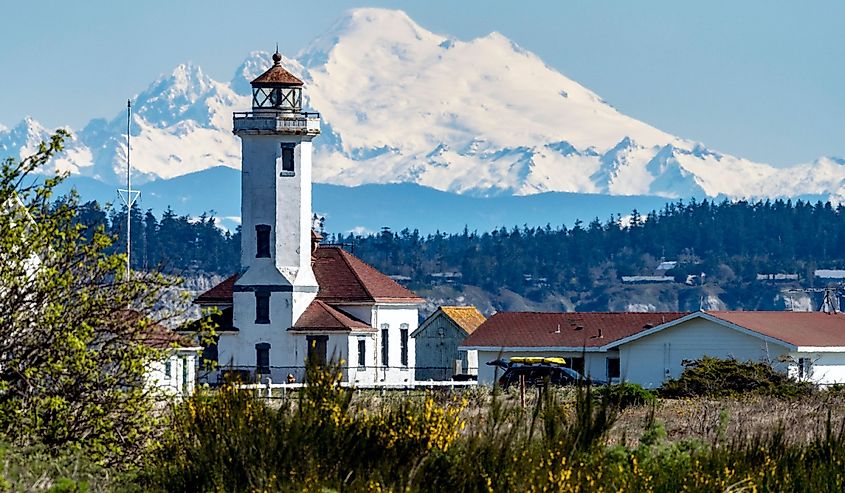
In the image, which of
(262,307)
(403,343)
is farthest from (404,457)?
(403,343)

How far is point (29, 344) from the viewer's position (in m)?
23.5

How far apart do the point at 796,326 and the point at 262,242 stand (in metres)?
24.2

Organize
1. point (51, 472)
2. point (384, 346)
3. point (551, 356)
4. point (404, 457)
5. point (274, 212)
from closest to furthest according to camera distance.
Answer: point (51, 472) → point (404, 457) → point (551, 356) → point (274, 212) → point (384, 346)

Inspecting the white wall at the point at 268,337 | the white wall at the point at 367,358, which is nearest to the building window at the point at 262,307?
the white wall at the point at 268,337

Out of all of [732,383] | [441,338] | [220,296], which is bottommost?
[732,383]

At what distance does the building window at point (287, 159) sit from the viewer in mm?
79938

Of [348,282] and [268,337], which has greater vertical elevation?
[348,282]

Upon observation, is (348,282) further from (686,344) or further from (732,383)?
(732,383)

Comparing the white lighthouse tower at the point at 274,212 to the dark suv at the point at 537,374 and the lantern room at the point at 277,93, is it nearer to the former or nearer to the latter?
the lantern room at the point at 277,93

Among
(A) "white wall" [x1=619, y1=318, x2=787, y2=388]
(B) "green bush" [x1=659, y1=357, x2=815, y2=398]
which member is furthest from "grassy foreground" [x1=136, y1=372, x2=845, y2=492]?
(A) "white wall" [x1=619, y1=318, x2=787, y2=388]

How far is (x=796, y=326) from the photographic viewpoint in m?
67.1

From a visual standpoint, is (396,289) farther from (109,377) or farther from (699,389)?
(109,377)

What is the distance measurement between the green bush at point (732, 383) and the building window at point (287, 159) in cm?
3031

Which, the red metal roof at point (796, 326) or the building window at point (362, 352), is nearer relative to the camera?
the red metal roof at point (796, 326)
